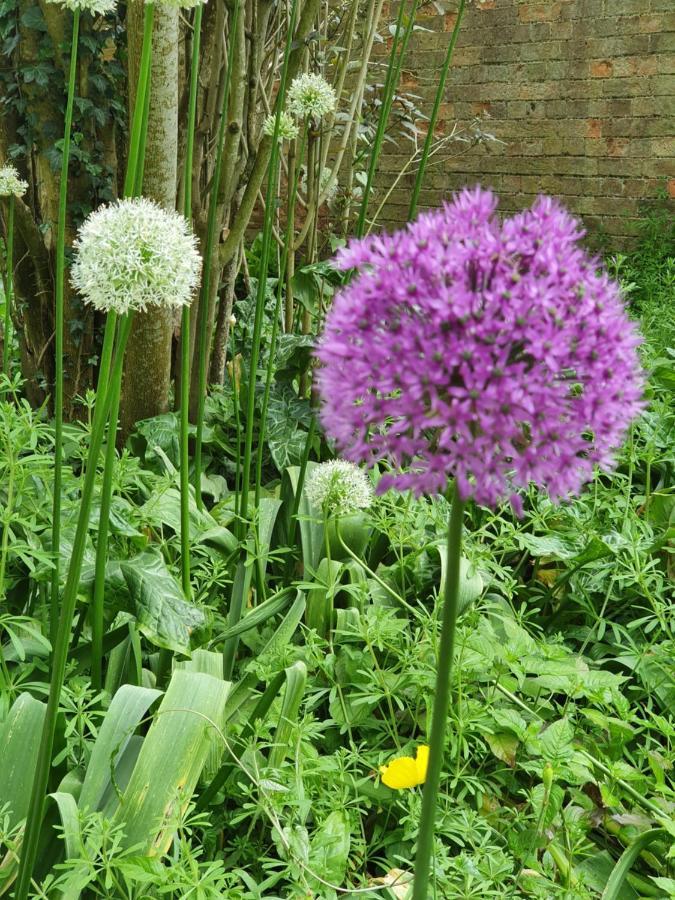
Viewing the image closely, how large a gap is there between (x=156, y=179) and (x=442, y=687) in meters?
2.44

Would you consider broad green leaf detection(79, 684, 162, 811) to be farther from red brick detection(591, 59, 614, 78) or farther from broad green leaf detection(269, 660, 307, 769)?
red brick detection(591, 59, 614, 78)

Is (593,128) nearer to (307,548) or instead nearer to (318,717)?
(307,548)

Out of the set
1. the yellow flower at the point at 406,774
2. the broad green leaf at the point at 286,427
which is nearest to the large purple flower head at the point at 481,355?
the yellow flower at the point at 406,774

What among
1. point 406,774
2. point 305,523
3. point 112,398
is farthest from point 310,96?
point 406,774

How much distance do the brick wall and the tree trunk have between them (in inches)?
141

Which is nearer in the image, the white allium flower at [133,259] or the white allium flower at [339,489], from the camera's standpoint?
the white allium flower at [133,259]

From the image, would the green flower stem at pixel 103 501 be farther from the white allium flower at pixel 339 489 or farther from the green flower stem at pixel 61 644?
the white allium flower at pixel 339 489

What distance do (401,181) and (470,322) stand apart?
19.7 ft

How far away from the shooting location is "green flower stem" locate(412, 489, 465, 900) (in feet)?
2.49

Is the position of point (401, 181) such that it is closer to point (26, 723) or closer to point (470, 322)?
point (26, 723)

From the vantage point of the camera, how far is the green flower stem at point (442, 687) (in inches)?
29.9

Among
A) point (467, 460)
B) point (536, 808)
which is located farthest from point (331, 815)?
point (467, 460)

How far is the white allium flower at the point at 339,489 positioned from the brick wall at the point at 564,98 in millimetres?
4295

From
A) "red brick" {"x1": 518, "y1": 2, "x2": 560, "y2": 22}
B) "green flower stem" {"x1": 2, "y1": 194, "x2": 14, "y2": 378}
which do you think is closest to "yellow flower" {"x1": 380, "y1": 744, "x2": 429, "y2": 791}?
"green flower stem" {"x1": 2, "y1": 194, "x2": 14, "y2": 378}
